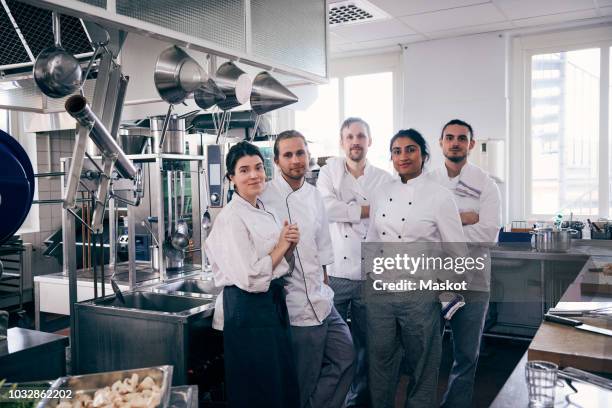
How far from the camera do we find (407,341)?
267 centimetres

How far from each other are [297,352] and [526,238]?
2944 millimetres

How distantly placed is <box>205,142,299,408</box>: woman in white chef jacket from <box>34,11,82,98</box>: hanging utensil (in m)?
0.79

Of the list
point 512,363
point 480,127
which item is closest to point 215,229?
point 512,363

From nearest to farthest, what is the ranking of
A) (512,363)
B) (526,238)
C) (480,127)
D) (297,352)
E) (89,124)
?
1. (89,124)
2. (297,352)
3. (512,363)
4. (526,238)
5. (480,127)

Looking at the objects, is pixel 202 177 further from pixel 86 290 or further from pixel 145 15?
pixel 145 15

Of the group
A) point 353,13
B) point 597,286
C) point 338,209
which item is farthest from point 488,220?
point 353,13

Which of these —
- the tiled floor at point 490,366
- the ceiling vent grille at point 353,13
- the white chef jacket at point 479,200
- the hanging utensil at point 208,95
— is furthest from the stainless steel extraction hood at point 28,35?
the tiled floor at point 490,366

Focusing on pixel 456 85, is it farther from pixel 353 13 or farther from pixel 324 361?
pixel 324 361

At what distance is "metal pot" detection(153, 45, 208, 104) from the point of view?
7.36ft

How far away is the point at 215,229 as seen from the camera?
2.44m

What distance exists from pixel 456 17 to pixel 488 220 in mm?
2335

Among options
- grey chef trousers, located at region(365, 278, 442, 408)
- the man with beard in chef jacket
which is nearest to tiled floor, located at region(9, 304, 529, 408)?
grey chef trousers, located at region(365, 278, 442, 408)

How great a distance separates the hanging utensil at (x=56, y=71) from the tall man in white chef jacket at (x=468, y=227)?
7.14 ft

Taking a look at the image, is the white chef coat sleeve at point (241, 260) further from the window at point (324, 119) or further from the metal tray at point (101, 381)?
the window at point (324, 119)
